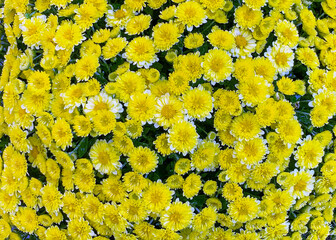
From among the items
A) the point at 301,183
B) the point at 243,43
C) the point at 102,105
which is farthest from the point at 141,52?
the point at 301,183

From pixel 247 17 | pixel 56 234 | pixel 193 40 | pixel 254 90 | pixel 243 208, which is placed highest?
pixel 247 17

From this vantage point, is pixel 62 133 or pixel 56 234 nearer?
pixel 62 133

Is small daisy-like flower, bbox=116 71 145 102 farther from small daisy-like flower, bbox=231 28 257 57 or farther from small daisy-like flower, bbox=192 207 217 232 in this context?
small daisy-like flower, bbox=192 207 217 232

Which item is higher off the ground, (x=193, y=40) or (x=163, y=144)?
(x=193, y=40)

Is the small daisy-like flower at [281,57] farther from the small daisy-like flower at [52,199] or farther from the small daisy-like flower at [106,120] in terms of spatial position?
the small daisy-like flower at [52,199]

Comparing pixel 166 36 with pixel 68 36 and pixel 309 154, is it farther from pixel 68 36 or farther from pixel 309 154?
pixel 309 154

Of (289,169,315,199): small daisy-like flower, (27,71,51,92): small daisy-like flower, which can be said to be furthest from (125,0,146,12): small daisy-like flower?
(289,169,315,199): small daisy-like flower

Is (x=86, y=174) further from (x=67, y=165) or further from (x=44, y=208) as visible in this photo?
(x=44, y=208)

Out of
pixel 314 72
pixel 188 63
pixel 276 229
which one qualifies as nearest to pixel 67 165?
pixel 188 63
